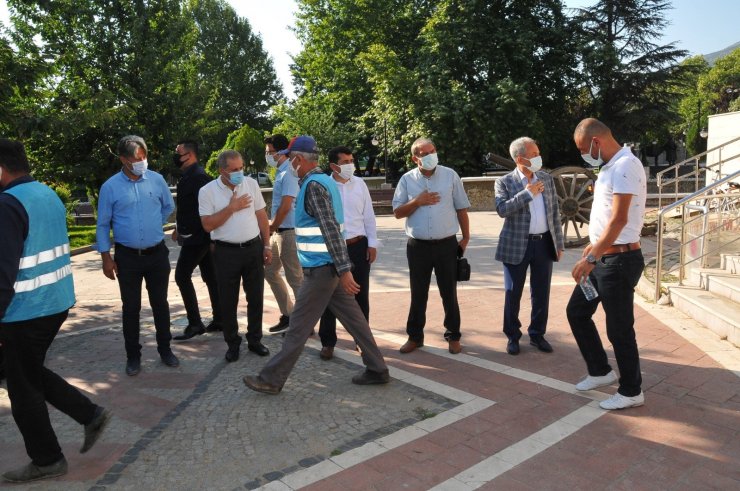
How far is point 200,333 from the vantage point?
5.98 metres

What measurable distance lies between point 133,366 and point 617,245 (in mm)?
3860

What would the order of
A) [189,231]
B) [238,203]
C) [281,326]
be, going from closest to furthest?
[238,203], [189,231], [281,326]

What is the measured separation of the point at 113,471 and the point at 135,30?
14.4m

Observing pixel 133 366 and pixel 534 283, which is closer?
pixel 133 366

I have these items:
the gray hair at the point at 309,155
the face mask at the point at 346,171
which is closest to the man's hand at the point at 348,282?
the gray hair at the point at 309,155

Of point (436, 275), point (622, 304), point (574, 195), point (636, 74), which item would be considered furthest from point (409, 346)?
point (636, 74)

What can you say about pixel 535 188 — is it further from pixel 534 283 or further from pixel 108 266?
pixel 108 266

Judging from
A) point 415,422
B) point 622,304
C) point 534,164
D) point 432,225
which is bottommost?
point 415,422

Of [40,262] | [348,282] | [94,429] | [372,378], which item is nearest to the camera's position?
[40,262]

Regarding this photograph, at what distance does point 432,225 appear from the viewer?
4.94m

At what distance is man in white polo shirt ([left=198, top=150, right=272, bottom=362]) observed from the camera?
504 centimetres

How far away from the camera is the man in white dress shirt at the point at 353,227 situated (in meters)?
4.93

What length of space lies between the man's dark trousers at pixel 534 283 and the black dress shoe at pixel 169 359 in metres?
2.87

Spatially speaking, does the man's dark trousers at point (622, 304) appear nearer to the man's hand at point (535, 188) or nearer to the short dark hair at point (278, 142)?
the man's hand at point (535, 188)
